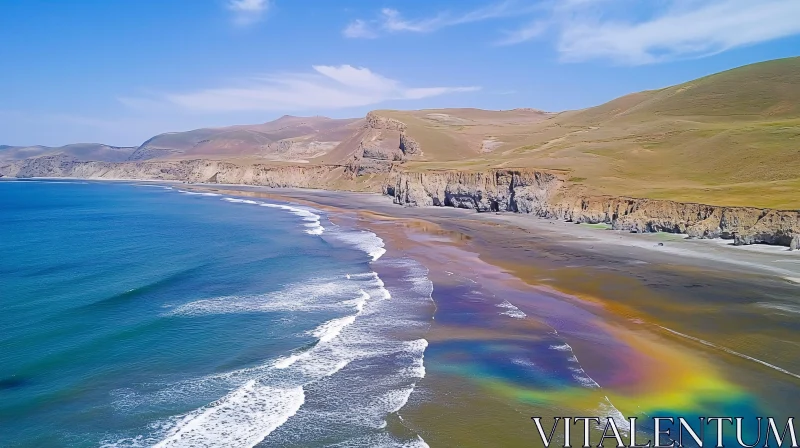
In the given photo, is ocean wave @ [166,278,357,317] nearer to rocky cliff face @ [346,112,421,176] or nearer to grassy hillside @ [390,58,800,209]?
grassy hillside @ [390,58,800,209]

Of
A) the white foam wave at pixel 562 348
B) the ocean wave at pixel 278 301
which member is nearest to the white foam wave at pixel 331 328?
the ocean wave at pixel 278 301

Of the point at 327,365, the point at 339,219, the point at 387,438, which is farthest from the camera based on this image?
the point at 339,219

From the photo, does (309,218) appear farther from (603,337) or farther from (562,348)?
(562,348)

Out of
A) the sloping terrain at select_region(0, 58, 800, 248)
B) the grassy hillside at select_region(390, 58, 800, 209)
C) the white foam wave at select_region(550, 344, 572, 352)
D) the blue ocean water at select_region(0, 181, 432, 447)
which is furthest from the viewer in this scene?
the grassy hillside at select_region(390, 58, 800, 209)

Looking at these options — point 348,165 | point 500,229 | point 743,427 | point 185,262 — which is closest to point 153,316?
point 185,262

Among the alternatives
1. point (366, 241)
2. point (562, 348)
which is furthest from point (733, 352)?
point (366, 241)

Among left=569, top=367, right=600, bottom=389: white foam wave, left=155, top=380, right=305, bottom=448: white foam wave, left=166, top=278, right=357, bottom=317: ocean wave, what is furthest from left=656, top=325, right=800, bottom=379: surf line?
left=166, top=278, right=357, bottom=317: ocean wave

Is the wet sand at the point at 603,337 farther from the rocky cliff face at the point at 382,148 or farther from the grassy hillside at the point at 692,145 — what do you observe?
the rocky cliff face at the point at 382,148

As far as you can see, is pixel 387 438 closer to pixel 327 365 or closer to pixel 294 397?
pixel 294 397
